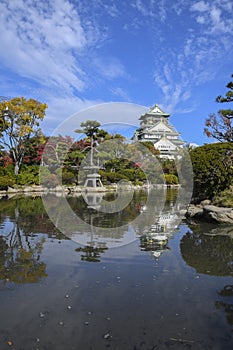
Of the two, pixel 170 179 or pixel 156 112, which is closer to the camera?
pixel 170 179

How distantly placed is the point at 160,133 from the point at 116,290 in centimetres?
4710

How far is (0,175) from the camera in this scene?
2439 cm

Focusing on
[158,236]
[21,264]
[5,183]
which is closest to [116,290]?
[21,264]

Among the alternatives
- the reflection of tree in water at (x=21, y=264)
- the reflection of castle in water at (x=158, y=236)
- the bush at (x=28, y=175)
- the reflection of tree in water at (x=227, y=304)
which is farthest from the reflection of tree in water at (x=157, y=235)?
the bush at (x=28, y=175)

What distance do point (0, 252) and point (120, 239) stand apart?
267cm

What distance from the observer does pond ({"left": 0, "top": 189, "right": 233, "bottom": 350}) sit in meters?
2.67

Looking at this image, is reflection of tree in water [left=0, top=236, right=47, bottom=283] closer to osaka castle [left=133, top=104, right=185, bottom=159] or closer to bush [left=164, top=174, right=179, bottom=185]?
bush [left=164, top=174, right=179, bottom=185]

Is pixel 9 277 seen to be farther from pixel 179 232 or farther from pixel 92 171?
pixel 92 171

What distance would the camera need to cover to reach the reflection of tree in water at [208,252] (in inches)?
182

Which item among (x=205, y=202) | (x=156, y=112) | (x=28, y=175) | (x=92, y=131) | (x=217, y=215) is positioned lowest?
(x=217, y=215)

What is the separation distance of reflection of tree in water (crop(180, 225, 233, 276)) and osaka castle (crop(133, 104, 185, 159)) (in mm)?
35944

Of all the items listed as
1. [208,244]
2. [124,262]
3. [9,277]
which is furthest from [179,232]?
[9,277]

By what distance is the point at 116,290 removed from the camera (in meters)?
3.76

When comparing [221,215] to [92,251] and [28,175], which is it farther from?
[28,175]
